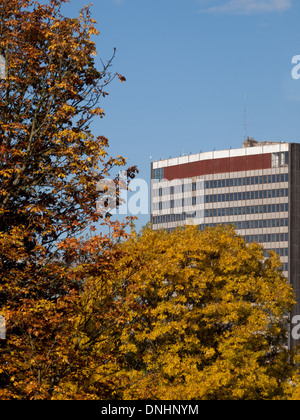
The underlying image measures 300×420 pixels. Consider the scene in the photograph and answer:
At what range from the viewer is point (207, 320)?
4662 centimetres

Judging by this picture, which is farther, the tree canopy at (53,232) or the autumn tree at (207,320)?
the autumn tree at (207,320)

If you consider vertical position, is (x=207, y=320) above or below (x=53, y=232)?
below

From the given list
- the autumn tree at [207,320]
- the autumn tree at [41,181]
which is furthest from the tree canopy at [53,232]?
the autumn tree at [207,320]

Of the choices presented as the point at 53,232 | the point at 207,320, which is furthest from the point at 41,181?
the point at 207,320

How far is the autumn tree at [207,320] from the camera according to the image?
4312cm

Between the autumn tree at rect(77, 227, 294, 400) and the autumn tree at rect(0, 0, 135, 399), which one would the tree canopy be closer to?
the autumn tree at rect(0, 0, 135, 399)

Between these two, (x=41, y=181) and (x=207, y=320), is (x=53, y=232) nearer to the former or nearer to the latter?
(x=41, y=181)

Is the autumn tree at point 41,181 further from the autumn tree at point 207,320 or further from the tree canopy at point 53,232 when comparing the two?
the autumn tree at point 207,320

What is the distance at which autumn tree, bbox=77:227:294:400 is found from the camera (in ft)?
141

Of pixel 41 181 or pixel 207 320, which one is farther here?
pixel 207 320

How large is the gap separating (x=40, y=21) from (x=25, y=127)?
3.84 meters

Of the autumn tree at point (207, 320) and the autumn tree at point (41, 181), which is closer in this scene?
the autumn tree at point (41, 181)

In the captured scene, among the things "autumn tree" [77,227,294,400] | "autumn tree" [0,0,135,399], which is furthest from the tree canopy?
"autumn tree" [77,227,294,400]
